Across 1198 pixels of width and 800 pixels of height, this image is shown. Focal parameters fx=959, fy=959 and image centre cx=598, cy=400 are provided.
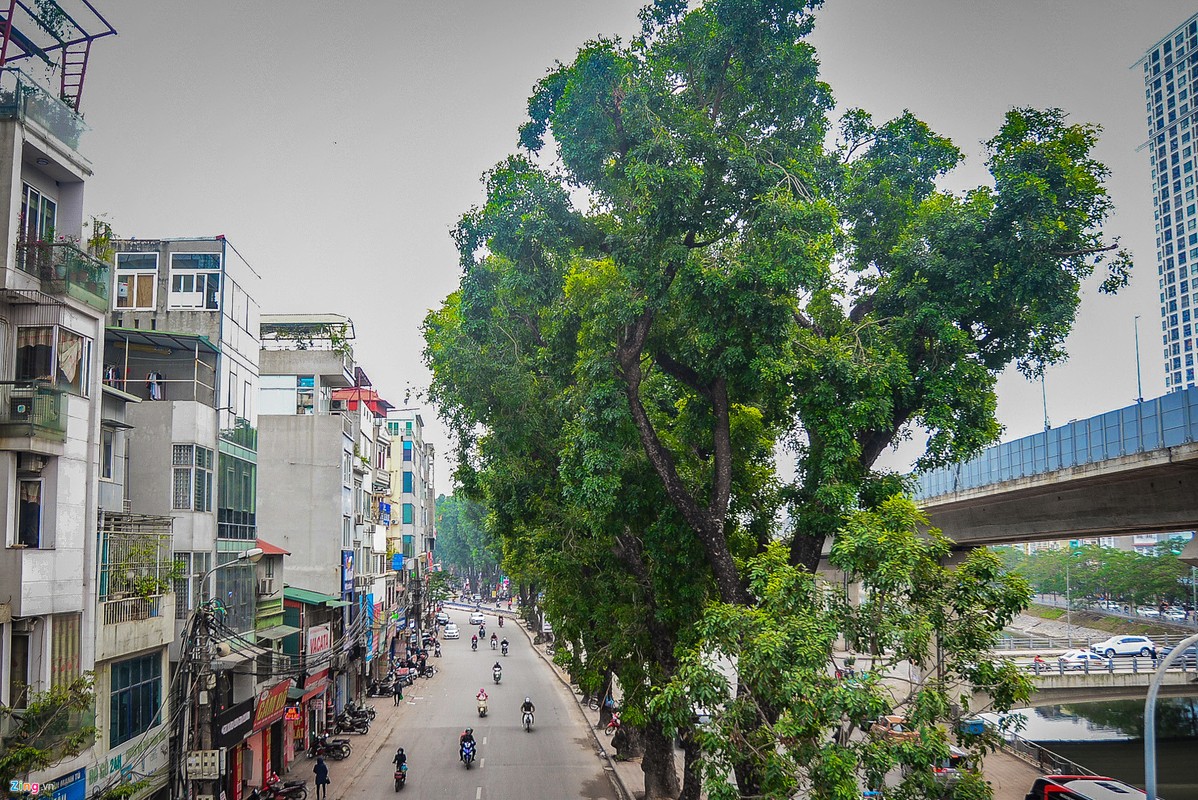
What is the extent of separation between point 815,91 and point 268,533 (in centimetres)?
2723

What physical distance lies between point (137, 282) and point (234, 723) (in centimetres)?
1114

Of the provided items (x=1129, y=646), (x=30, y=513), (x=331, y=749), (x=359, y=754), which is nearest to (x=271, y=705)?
(x=331, y=749)

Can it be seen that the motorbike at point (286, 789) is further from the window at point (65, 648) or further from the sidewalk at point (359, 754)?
the window at point (65, 648)

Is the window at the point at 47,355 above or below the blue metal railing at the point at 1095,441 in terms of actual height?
above

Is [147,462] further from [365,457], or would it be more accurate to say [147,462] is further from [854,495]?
[365,457]

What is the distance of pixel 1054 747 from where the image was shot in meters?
37.9

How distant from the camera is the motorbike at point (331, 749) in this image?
103 feet

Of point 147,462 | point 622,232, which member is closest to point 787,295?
point 622,232

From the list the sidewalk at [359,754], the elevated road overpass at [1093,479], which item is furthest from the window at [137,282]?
the elevated road overpass at [1093,479]

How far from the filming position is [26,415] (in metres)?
13.7

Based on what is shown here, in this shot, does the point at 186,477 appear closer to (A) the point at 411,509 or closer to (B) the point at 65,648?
(B) the point at 65,648

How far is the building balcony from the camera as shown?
44.8ft

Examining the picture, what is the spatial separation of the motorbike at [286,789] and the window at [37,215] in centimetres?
1629

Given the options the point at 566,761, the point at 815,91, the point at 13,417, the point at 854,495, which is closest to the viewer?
the point at 13,417
